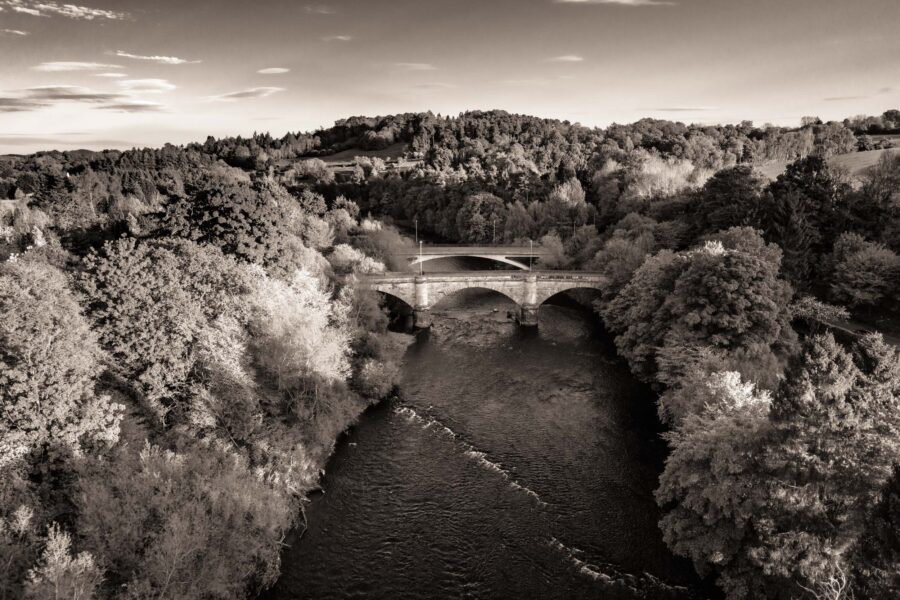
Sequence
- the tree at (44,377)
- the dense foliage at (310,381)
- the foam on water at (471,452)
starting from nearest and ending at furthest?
the dense foliage at (310,381) < the tree at (44,377) < the foam on water at (471,452)

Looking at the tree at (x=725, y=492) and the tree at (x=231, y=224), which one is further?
the tree at (x=231, y=224)

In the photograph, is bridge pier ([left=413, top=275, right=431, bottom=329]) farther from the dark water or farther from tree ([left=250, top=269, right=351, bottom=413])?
tree ([left=250, top=269, right=351, bottom=413])

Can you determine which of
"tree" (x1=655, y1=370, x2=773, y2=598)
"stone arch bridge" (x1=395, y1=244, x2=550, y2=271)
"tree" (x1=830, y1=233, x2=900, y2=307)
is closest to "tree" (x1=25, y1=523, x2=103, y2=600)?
"tree" (x1=655, y1=370, x2=773, y2=598)

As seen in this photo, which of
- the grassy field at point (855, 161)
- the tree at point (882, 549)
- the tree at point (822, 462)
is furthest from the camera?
the grassy field at point (855, 161)

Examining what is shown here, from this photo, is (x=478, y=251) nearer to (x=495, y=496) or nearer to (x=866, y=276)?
(x=866, y=276)

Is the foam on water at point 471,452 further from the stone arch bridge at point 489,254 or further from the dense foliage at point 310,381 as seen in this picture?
the stone arch bridge at point 489,254

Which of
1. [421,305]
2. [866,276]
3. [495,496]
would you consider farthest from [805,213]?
[495,496]

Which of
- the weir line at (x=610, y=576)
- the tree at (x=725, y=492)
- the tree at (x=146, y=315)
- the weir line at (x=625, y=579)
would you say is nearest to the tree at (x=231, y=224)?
the tree at (x=146, y=315)

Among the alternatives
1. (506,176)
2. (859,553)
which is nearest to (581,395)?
(859,553)
